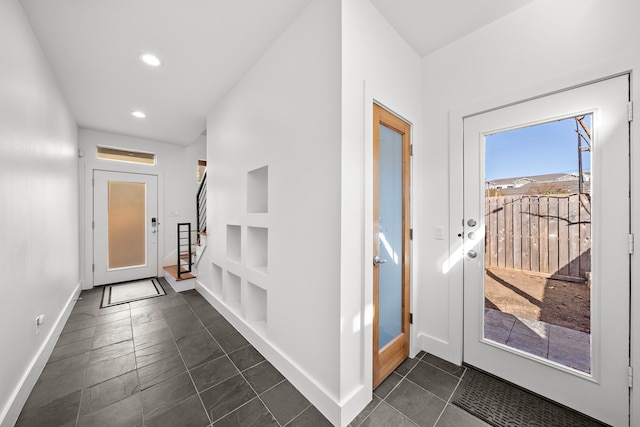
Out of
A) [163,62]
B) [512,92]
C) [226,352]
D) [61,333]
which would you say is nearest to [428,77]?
[512,92]

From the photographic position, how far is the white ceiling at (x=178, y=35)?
170 centimetres

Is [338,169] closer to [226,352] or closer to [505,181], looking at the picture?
[505,181]

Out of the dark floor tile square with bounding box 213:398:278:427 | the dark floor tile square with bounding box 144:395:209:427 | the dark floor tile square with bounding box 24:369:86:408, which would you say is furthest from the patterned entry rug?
the dark floor tile square with bounding box 213:398:278:427

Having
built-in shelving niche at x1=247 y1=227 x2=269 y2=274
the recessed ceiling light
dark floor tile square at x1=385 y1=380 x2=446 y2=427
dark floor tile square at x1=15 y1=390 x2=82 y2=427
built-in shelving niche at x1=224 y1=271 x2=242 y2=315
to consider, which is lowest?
dark floor tile square at x1=15 y1=390 x2=82 y2=427

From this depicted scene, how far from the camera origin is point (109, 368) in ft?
6.52

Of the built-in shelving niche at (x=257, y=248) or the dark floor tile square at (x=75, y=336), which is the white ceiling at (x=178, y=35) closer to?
the built-in shelving niche at (x=257, y=248)

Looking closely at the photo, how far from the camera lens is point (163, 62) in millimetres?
2320

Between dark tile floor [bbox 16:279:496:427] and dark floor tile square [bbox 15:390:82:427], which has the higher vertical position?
dark tile floor [bbox 16:279:496:427]

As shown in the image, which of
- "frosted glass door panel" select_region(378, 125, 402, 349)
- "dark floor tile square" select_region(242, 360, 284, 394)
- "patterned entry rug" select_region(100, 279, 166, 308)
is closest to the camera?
"dark floor tile square" select_region(242, 360, 284, 394)

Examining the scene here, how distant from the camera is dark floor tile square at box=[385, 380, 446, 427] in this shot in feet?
4.88

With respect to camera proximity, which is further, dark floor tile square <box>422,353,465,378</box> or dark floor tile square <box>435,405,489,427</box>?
dark floor tile square <box>422,353,465,378</box>

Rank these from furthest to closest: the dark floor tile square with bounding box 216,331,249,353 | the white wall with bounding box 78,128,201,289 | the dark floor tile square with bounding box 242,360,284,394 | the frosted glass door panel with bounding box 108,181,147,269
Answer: the frosted glass door panel with bounding box 108,181,147,269 → the white wall with bounding box 78,128,201,289 → the dark floor tile square with bounding box 216,331,249,353 → the dark floor tile square with bounding box 242,360,284,394

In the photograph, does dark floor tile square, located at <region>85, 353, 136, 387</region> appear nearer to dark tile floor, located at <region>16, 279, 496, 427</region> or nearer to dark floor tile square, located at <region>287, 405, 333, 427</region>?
dark tile floor, located at <region>16, 279, 496, 427</region>

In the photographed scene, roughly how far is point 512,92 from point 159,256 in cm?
576
